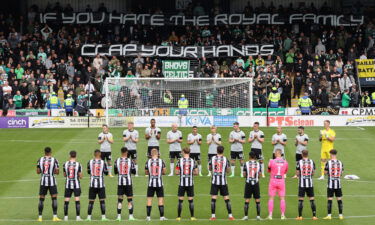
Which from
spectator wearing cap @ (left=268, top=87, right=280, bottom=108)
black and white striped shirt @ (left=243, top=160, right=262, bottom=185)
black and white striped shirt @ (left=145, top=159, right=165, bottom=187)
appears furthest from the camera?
spectator wearing cap @ (left=268, top=87, right=280, bottom=108)

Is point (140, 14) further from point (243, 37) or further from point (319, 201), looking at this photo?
point (319, 201)

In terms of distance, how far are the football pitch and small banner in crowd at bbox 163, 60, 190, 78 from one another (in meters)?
8.00

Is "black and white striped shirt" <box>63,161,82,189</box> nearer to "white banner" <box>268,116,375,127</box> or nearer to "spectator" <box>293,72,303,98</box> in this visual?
"white banner" <box>268,116,375,127</box>

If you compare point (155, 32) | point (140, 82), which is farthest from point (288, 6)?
point (140, 82)

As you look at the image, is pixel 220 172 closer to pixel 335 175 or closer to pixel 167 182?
pixel 335 175

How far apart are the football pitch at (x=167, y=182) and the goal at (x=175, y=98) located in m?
1.73

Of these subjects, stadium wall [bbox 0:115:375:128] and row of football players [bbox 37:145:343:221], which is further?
stadium wall [bbox 0:115:375:128]

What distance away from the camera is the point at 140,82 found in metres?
43.0

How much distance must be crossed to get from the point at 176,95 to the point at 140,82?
207 cm

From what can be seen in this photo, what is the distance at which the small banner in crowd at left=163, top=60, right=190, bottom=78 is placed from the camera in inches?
1907

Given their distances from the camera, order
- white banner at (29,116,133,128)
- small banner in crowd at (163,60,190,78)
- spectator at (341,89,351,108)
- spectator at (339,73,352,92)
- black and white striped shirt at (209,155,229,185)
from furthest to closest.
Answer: small banner in crowd at (163,60,190,78)
spectator at (339,73,352,92)
spectator at (341,89,351,108)
white banner at (29,116,133,128)
black and white striped shirt at (209,155,229,185)

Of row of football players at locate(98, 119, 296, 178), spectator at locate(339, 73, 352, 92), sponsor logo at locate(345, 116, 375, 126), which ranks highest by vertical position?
spectator at locate(339, 73, 352, 92)

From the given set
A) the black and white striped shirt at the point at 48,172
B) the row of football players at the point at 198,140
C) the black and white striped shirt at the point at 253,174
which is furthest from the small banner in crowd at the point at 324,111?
the black and white striped shirt at the point at 48,172

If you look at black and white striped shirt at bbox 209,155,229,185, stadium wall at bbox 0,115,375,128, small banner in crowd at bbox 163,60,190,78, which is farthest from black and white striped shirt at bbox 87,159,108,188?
small banner in crowd at bbox 163,60,190,78
